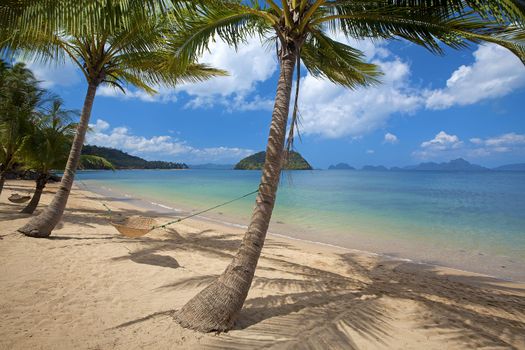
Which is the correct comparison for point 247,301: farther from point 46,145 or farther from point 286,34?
point 46,145

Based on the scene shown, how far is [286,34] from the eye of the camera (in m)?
3.44

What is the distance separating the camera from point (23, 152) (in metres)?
7.80

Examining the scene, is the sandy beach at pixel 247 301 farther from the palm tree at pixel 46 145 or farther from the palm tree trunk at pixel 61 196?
the palm tree at pixel 46 145

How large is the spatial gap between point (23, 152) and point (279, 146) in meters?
7.77

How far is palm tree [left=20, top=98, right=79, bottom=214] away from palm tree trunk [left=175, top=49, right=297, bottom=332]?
713cm

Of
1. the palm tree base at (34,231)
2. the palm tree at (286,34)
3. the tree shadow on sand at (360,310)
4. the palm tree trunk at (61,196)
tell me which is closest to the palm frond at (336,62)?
the palm tree at (286,34)

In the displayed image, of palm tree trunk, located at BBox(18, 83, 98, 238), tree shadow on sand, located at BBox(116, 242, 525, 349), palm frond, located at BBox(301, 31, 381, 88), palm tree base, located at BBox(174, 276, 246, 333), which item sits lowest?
tree shadow on sand, located at BBox(116, 242, 525, 349)

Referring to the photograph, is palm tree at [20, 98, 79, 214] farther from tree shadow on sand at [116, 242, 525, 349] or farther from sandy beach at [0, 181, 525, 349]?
tree shadow on sand at [116, 242, 525, 349]

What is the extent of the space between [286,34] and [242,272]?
261 centimetres

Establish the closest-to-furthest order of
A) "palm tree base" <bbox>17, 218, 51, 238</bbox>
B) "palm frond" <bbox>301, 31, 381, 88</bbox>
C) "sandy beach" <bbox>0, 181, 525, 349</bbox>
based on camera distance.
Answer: "sandy beach" <bbox>0, 181, 525, 349</bbox> → "palm frond" <bbox>301, 31, 381, 88</bbox> → "palm tree base" <bbox>17, 218, 51, 238</bbox>

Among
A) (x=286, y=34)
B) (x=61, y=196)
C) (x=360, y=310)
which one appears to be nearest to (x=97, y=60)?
(x=61, y=196)

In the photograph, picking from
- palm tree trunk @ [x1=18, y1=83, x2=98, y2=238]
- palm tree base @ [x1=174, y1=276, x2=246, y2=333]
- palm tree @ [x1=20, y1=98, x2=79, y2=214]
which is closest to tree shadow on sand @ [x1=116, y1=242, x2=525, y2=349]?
palm tree base @ [x1=174, y1=276, x2=246, y2=333]

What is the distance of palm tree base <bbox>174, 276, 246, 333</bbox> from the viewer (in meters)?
2.89

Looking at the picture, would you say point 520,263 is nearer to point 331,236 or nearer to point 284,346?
point 331,236
